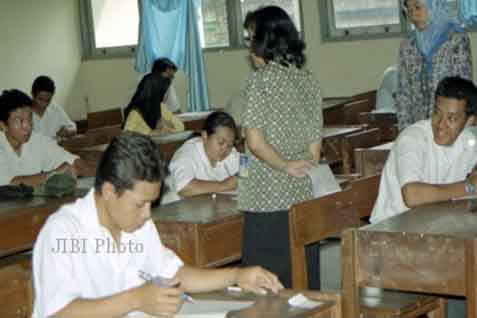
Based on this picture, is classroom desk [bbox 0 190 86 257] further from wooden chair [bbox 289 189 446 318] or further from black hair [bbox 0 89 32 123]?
wooden chair [bbox 289 189 446 318]

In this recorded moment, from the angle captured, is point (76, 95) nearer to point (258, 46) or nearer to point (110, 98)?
point (110, 98)

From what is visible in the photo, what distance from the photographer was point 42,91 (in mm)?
8414

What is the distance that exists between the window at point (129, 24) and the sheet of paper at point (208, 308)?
7.16 meters

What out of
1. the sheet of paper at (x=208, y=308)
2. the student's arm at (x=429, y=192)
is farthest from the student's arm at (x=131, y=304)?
the student's arm at (x=429, y=192)

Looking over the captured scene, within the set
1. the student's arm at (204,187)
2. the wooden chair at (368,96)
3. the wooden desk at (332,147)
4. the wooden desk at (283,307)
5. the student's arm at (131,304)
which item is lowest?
the wooden desk at (332,147)

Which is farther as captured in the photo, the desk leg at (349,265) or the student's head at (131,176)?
the desk leg at (349,265)

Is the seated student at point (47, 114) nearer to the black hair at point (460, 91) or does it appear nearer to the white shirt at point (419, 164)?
the white shirt at point (419, 164)

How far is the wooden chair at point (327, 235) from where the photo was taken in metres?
3.24

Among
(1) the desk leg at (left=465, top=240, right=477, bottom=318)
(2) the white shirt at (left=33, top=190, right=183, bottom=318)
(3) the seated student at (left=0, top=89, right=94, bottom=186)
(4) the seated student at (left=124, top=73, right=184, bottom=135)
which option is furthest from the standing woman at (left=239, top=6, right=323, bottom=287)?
(4) the seated student at (left=124, top=73, right=184, bottom=135)

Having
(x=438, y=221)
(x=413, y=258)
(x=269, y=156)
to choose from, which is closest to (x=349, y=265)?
(x=413, y=258)

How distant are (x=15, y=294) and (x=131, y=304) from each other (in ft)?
1.52

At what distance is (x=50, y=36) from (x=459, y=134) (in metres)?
7.40

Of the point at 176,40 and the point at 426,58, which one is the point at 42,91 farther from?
the point at 426,58

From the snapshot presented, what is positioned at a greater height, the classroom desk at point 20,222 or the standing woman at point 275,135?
the standing woman at point 275,135
